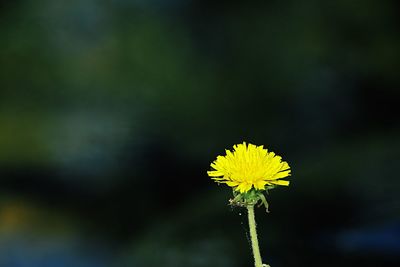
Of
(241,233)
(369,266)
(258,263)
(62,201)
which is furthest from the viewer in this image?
(62,201)

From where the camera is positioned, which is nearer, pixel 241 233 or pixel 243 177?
pixel 243 177

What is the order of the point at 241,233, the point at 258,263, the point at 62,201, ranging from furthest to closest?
1. the point at 62,201
2. the point at 241,233
3. the point at 258,263

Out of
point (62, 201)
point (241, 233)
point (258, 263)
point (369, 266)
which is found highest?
point (62, 201)

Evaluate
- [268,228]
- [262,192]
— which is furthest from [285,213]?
[262,192]

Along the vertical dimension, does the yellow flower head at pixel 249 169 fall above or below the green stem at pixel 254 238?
above

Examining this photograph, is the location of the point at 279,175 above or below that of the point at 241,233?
below

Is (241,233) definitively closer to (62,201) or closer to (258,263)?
(62,201)

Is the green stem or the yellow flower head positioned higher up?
the yellow flower head
